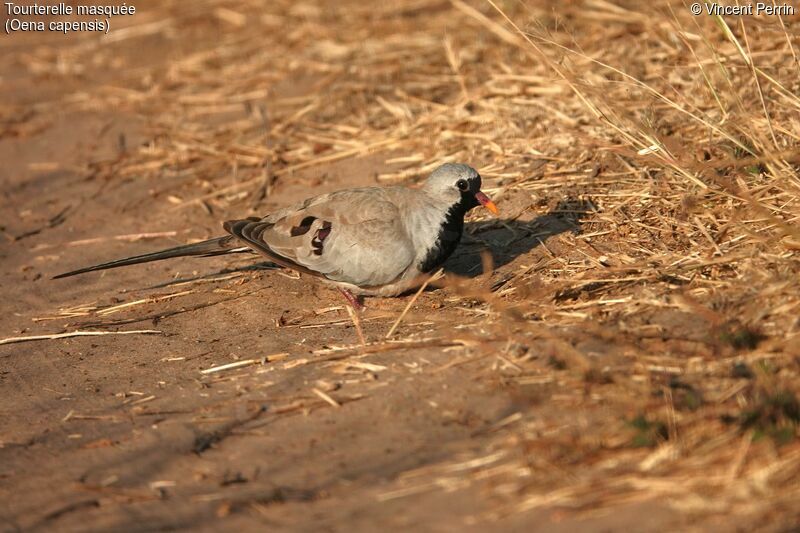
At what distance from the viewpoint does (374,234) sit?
487 cm

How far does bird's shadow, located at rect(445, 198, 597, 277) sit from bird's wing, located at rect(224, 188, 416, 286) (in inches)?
21.4

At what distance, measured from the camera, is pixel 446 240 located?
4879 millimetres

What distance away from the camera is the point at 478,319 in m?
4.49

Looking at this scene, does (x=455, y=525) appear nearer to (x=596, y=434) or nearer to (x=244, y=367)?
(x=596, y=434)

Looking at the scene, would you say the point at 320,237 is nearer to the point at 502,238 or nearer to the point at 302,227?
the point at 302,227

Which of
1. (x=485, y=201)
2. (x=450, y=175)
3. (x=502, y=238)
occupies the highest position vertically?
(x=450, y=175)

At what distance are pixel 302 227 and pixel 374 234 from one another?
0.45 metres

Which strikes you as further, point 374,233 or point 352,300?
point 352,300

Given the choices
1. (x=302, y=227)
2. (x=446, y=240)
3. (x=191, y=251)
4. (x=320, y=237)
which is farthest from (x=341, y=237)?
(x=191, y=251)

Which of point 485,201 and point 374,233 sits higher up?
point 485,201

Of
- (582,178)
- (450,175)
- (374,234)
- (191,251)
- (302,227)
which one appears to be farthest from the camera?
(582,178)

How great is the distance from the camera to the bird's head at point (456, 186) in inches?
195

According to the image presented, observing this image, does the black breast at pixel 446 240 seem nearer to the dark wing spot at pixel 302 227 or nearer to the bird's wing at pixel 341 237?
the bird's wing at pixel 341 237

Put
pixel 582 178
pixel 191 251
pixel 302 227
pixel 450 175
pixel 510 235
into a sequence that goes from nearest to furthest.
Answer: pixel 450 175, pixel 302 227, pixel 191 251, pixel 510 235, pixel 582 178
